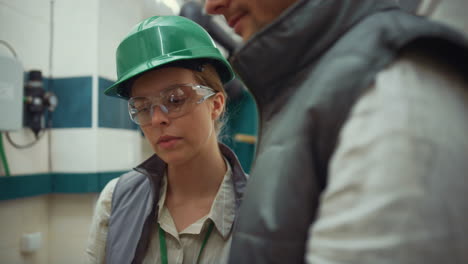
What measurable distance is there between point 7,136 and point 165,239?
151 cm

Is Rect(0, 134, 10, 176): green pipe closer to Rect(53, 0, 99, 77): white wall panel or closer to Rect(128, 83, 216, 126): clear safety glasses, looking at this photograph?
A: Rect(53, 0, 99, 77): white wall panel

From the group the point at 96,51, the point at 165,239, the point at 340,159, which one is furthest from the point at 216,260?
the point at 96,51

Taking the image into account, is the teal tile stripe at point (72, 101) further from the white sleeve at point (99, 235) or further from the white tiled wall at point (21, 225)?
the white sleeve at point (99, 235)

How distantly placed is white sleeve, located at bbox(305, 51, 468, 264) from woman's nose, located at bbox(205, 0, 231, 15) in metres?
0.41

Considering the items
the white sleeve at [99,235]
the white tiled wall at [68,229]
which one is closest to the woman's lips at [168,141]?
the white sleeve at [99,235]

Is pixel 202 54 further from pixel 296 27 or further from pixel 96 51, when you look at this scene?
pixel 96 51

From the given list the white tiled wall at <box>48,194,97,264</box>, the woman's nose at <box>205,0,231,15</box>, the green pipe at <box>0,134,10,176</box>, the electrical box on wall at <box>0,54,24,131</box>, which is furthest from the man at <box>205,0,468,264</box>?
the white tiled wall at <box>48,194,97,264</box>

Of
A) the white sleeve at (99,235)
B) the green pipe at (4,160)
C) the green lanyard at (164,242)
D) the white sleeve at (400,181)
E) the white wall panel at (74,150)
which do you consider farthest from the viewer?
the white wall panel at (74,150)

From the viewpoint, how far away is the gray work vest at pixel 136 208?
1.09m

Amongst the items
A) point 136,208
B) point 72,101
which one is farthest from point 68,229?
point 136,208

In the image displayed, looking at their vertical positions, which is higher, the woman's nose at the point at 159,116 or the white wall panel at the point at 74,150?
the woman's nose at the point at 159,116

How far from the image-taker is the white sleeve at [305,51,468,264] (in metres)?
0.34

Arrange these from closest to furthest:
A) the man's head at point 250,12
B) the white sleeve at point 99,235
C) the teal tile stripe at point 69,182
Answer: the man's head at point 250,12, the white sleeve at point 99,235, the teal tile stripe at point 69,182

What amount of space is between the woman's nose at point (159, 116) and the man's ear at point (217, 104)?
0.23 metres
